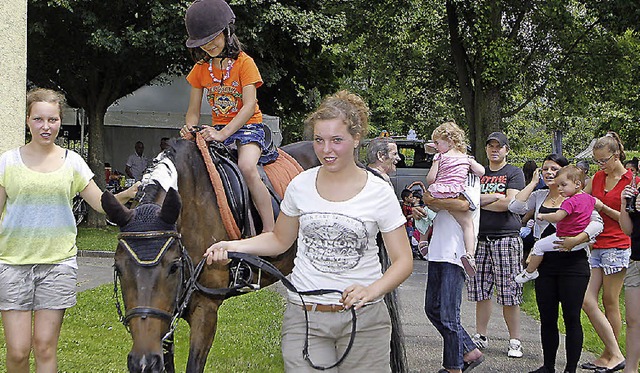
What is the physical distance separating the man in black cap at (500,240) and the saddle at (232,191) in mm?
2697

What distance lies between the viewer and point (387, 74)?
23.9m

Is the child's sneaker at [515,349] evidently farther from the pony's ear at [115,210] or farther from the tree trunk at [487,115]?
the tree trunk at [487,115]

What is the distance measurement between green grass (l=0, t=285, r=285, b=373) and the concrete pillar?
2196 mm

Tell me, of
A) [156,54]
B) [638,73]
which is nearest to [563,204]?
[156,54]

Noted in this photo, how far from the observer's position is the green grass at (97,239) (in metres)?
16.9

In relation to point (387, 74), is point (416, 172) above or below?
below

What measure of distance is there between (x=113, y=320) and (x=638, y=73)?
17399 mm

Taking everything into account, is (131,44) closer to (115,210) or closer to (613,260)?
(613,260)

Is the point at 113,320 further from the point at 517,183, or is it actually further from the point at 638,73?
the point at 638,73

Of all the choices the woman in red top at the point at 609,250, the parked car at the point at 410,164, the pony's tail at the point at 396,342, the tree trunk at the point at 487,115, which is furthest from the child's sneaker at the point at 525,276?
the parked car at the point at 410,164

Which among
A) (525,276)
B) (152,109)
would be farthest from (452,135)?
(152,109)

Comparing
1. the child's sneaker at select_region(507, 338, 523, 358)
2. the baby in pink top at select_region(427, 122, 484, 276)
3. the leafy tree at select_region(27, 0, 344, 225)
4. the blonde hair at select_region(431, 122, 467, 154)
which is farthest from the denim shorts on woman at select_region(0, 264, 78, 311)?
the leafy tree at select_region(27, 0, 344, 225)

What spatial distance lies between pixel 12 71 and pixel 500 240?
217 inches

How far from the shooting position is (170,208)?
3.81 meters
